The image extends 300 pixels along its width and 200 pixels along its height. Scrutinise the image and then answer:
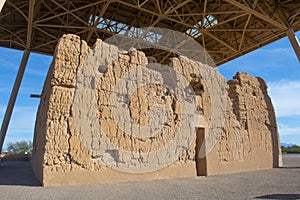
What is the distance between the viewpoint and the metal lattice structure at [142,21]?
13.3 m

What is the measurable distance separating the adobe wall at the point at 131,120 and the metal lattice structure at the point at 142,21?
6091 mm

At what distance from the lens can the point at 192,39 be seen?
Answer: 57.2 ft

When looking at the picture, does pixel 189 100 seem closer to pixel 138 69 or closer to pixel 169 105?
pixel 169 105

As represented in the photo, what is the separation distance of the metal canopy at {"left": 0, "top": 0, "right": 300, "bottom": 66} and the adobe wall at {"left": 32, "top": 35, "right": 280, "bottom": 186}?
6.15 meters

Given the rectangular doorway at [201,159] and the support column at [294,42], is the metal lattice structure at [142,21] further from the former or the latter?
the rectangular doorway at [201,159]

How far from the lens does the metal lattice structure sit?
43.6 ft

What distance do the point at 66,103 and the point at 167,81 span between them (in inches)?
136

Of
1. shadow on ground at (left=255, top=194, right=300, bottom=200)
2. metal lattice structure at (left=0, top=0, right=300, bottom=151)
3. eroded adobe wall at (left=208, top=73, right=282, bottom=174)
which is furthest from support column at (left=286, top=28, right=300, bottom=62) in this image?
shadow on ground at (left=255, top=194, right=300, bottom=200)

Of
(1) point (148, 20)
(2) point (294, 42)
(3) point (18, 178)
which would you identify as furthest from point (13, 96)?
(2) point (294, 42)

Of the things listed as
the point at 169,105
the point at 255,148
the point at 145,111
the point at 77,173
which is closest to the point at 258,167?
the point at 255,148

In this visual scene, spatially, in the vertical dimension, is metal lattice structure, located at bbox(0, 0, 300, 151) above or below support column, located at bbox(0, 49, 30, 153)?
above

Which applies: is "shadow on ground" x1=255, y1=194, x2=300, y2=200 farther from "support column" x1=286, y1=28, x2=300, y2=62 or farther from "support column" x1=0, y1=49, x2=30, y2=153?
"support column" x1=0, y1=49, x2=30, y2=153

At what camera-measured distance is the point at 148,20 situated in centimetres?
1596

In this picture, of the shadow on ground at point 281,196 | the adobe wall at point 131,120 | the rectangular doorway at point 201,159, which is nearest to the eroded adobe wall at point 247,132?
the adobe wall at point 131,120
